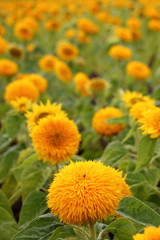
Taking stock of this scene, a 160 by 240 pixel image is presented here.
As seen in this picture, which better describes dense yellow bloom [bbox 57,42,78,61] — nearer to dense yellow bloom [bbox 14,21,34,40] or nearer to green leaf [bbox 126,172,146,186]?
dense yellow bloom [bbox 14,21,34,40]

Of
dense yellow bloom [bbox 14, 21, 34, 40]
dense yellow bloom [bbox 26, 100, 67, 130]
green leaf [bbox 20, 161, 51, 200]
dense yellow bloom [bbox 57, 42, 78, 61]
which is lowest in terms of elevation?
green leaf [bbox 20, 161, 51, 200]

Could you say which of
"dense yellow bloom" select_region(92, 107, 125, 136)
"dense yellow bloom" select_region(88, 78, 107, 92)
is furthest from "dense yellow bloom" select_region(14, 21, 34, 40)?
"dense yellow bloom" select_region(92, 107, 125, 136)

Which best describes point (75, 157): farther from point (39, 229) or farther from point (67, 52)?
point (67, 52)

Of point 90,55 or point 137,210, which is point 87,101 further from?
point 90,55

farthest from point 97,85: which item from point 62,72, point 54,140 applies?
point 54,140

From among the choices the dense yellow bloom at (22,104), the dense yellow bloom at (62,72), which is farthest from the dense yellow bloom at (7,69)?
the dense yellow bloom at (22,104)
